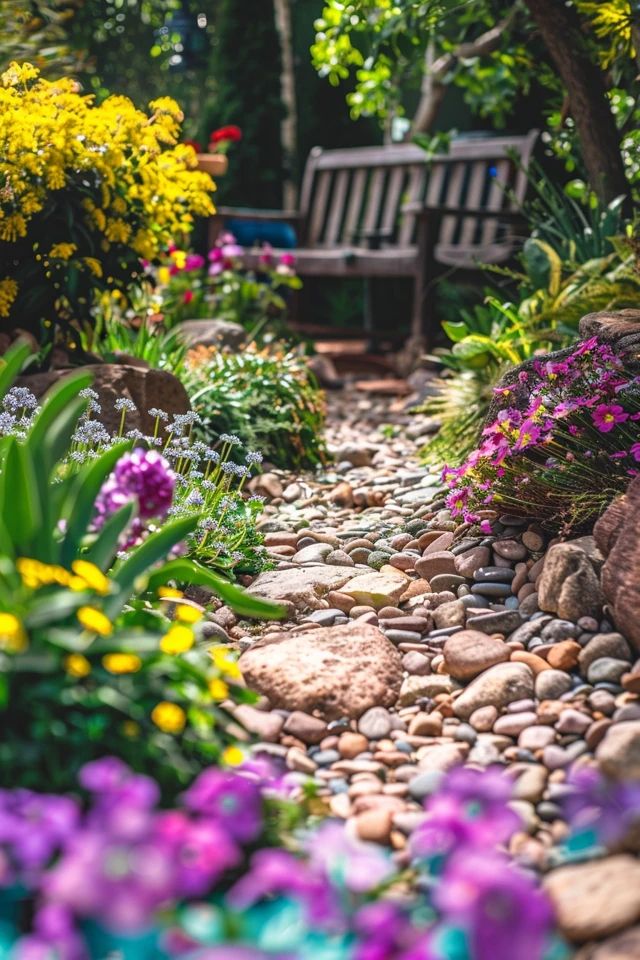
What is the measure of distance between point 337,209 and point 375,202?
31 cm

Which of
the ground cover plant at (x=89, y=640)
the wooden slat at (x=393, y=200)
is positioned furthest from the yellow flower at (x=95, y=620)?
the wooden slat at (x=393, y=200)

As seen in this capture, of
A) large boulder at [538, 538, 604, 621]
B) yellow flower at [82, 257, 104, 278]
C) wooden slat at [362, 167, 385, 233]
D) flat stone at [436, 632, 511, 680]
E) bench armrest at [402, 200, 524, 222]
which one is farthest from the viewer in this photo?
wooden slat at [362, 167, 385, 233]

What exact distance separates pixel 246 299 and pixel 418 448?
7.45 ft

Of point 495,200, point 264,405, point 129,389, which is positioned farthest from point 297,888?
point 495,200

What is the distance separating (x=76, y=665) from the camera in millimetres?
1747

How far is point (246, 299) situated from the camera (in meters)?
6.96

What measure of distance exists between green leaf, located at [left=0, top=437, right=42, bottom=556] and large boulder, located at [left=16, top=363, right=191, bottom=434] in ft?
6.22

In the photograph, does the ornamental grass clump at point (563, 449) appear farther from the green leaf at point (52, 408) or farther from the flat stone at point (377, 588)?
the green leaf at point (52, 408)

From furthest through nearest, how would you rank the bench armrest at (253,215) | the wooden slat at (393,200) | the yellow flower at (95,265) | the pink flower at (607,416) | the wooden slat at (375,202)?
the wooden slat at (375,202) → the wooden slat at (393,200) → the bench armrest at (253,215) → the yellow flower at (95,265) → the pink flower at (607,416)

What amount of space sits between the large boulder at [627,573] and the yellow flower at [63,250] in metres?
2.54

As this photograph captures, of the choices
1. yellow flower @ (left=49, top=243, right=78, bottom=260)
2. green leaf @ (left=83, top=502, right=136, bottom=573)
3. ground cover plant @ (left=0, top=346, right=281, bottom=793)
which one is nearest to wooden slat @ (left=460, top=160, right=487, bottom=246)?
yellow flower @ (left=49, top=243, right=78, bottom=260)

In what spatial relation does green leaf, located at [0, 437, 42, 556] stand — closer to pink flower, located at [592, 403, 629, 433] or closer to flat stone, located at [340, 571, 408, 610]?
flat stone, located at [340, 571, 408, 610]

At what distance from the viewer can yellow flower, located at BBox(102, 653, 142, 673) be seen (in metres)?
1.78

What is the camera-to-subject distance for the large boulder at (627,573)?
2482 millimetres
